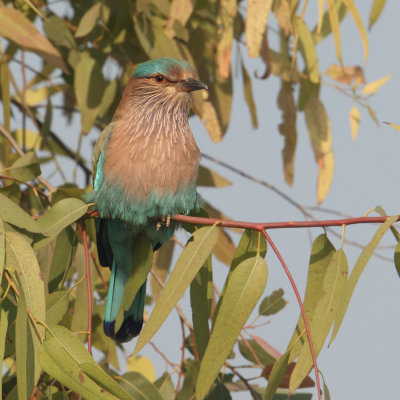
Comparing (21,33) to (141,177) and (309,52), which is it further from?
(309,52)

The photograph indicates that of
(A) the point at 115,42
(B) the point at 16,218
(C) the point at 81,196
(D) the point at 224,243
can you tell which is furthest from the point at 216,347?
(A) the point at 115,42

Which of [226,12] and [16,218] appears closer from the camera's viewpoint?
[16,218]

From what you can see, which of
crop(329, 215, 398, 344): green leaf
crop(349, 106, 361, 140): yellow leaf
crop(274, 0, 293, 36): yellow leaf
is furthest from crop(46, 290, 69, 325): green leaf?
crop(349, 106, 361, 140): yellow leaf

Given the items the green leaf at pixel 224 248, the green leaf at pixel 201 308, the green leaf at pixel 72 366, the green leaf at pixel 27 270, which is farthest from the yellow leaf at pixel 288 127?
the green leaf at pixel 72 366

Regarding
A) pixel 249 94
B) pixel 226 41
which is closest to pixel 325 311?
pixel 226 41

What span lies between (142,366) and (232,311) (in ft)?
5.74

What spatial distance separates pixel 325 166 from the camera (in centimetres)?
372

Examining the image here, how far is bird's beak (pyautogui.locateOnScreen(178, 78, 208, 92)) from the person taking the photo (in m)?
3.27

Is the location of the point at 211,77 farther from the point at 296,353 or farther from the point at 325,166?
the point at 296,353

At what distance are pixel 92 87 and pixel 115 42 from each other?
Result: 26 cm

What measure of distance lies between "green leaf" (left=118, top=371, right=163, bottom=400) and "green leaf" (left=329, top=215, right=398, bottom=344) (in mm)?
816

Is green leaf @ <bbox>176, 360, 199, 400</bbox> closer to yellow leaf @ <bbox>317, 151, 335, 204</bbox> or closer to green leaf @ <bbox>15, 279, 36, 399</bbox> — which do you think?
yellow leaf @ <bbox>317, 151, 335, 204</bbox>

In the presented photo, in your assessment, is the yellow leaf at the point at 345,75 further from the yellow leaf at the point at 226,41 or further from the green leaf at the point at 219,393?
the green leaf at the point at 219,393

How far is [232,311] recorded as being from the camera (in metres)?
2.24
